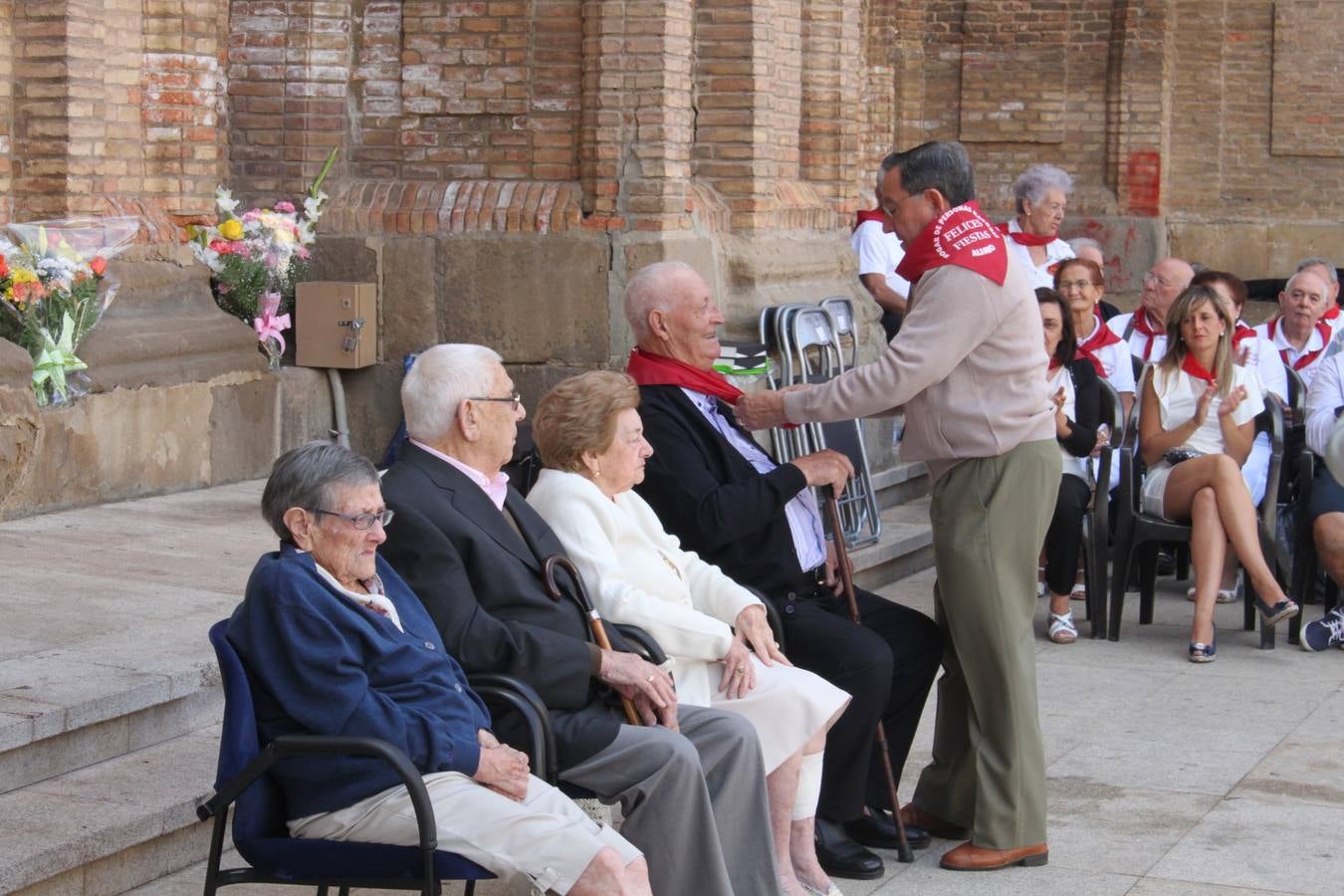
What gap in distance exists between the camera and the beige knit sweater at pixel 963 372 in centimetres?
481

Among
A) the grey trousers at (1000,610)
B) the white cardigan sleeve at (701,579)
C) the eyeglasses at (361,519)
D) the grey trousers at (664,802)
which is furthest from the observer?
the grey trousers at (1000,610)

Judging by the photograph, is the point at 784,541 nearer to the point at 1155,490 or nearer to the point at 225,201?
the point at 1155,490

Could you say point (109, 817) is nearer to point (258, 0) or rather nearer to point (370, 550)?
point (370, 550)

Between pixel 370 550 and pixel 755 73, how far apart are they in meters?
6.11

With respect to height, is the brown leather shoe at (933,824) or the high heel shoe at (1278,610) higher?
the high heel shoe at (1278,610)

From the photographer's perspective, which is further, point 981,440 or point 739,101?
point 739,101

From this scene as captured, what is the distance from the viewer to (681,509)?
501 centimetres

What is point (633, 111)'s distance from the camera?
29.3ft

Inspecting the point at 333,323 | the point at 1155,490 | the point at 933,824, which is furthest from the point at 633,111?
the point at 933,824

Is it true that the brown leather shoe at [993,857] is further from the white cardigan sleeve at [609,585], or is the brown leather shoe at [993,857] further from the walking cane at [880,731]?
the white cardigan sleeve at [609,585]

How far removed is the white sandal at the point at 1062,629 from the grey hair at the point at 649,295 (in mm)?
3005

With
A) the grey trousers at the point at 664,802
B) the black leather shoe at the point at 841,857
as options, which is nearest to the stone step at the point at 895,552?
the black leather shoe at the point at 841,857

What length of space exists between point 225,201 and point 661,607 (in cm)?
471

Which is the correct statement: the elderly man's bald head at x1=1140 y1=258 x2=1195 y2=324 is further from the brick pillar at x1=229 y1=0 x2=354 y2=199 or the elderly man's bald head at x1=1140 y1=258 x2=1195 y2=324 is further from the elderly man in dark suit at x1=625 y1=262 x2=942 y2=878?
the elderly man in dark suit at x1=625 y1=262 x2=942 y2=878
